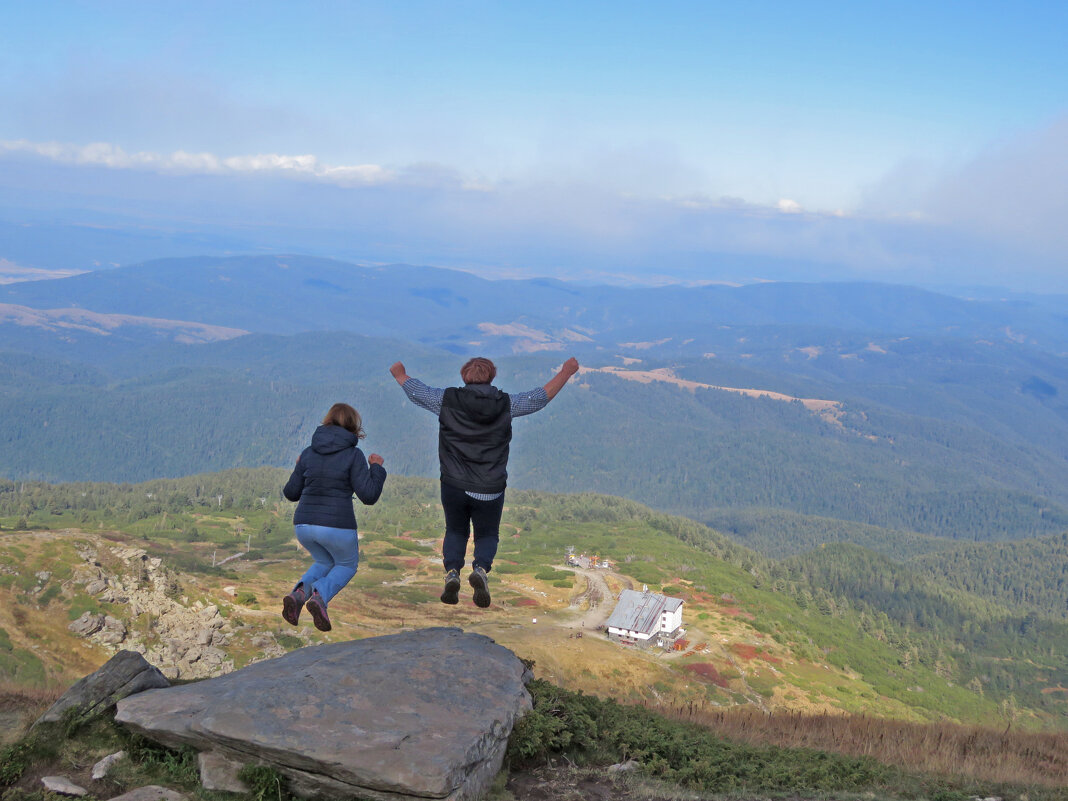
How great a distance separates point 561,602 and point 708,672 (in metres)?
17.6

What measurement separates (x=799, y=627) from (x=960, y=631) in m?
78.9

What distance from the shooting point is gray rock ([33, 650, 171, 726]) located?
1040 centimetres

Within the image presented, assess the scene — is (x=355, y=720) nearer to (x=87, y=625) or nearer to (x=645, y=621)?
(x=87, y=625)

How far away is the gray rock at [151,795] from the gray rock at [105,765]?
0.64 meters

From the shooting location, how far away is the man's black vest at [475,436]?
11242 millimetres

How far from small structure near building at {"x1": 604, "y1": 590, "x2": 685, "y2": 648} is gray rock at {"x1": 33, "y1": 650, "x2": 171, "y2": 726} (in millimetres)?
55130

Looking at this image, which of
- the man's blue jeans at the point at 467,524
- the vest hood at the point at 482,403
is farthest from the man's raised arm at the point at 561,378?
the man's blue jeans at the point at 467,524

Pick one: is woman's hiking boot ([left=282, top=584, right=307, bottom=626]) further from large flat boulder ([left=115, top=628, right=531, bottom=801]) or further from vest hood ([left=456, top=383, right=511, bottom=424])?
vest hood ([left=456, top=383, right=511, bottom=424])

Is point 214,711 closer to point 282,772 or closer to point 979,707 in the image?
point 282,772

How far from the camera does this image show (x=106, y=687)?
1081 cm

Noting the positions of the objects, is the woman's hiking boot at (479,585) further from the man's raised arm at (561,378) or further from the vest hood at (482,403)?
the man's raised arm at (561,378)

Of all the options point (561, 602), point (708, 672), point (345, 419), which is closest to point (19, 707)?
point (345, 419)

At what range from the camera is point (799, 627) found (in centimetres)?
9706

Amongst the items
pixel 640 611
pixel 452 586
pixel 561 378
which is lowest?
pixel 640 611
